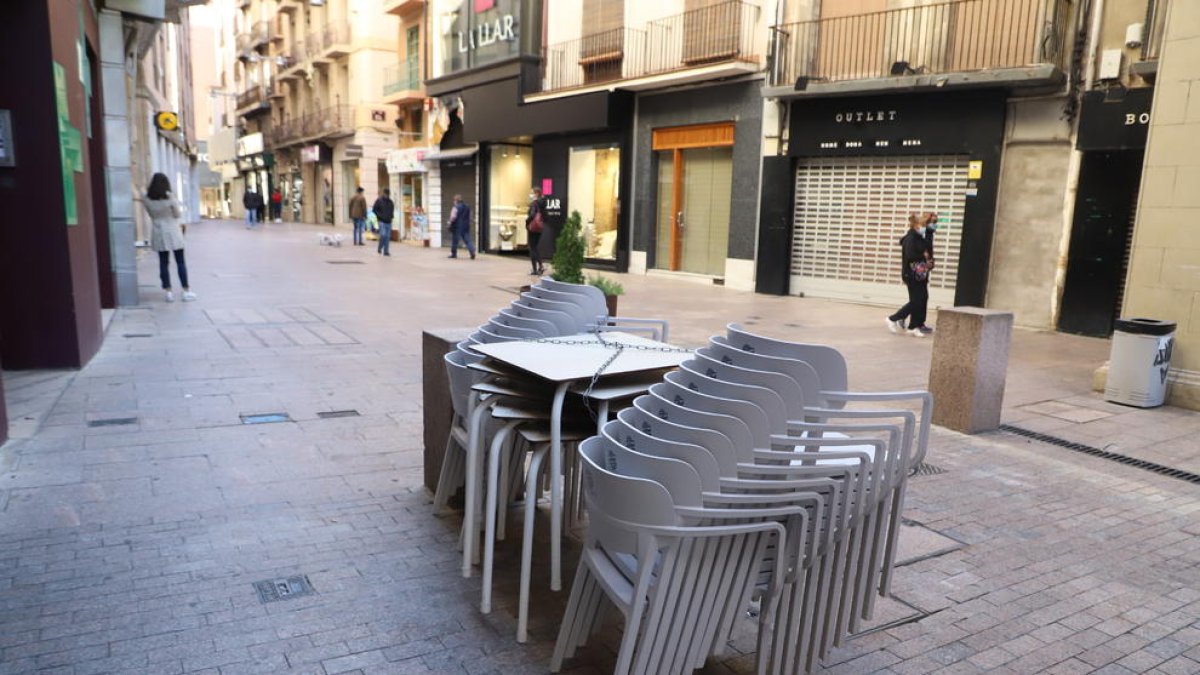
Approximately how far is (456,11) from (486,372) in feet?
77.7

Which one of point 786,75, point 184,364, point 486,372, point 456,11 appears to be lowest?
point 184,364

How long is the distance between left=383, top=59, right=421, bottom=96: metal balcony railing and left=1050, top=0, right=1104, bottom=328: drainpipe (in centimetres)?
2461

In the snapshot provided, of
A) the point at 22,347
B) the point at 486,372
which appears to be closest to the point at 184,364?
the point at 22,347

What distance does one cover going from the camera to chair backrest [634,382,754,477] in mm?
2475

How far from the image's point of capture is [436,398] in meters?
4.43

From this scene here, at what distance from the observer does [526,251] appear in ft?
80.5

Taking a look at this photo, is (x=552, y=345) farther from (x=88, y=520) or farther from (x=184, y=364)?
(x=184, y=364)

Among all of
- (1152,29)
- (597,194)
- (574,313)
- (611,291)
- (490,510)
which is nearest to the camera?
(490,510)

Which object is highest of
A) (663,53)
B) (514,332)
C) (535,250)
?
(663,53)

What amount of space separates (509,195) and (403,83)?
1071 centimetres

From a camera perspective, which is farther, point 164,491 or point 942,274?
point 942,274

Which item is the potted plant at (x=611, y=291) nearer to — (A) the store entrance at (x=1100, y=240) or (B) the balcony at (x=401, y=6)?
(A) the store entrance at (x=1100, y=240)

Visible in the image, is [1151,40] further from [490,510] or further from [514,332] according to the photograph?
[490,510]

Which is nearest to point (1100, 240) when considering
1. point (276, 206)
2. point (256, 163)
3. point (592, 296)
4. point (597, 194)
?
point (592, 296)
